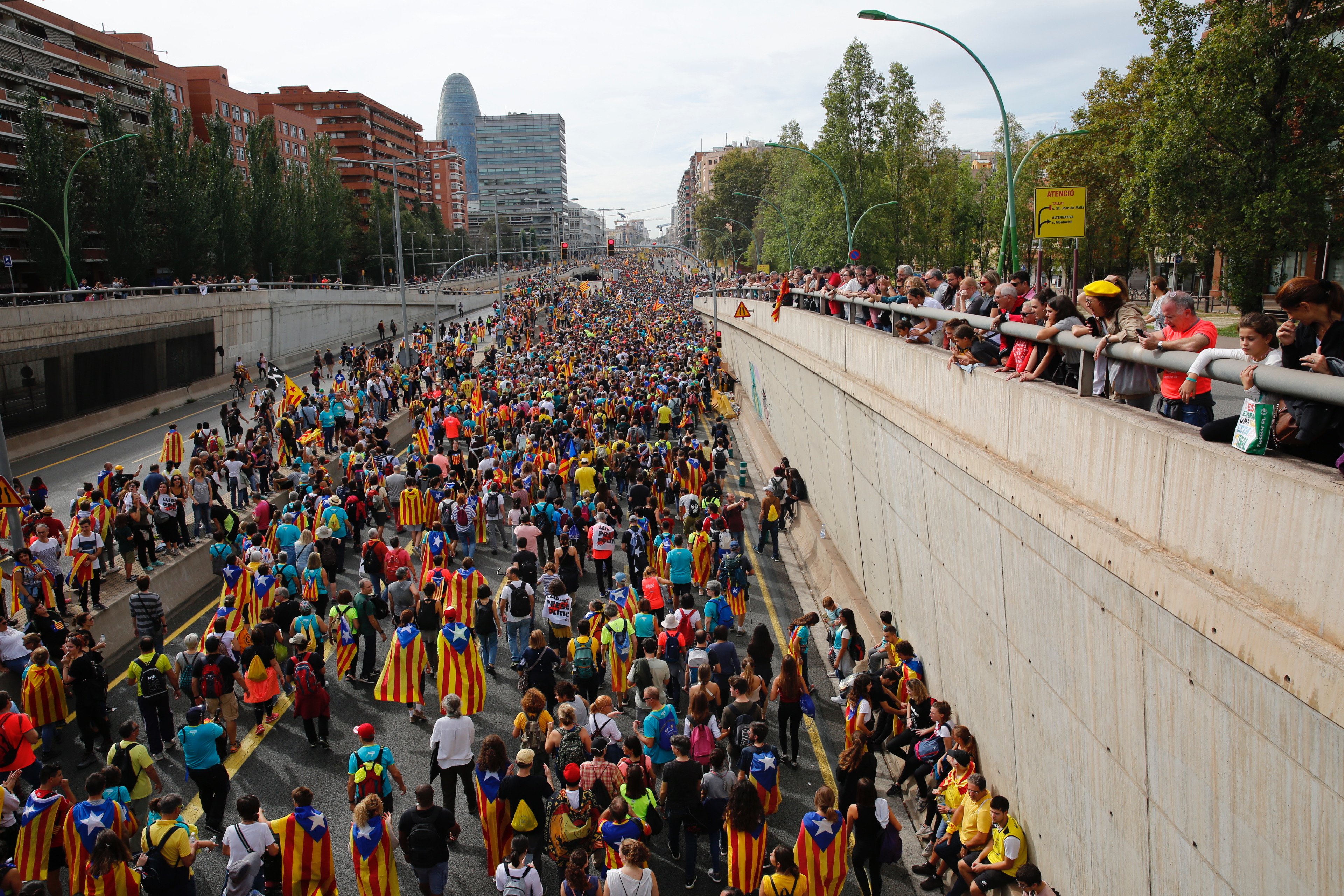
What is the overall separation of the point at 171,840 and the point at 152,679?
3173 millimetres

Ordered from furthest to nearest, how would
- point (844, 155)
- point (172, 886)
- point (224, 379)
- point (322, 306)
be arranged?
point (322, 306)
point (844, 155)
point (224, 379)
point (172, 886)

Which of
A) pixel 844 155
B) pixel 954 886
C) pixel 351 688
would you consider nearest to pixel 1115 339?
pixel 954 886

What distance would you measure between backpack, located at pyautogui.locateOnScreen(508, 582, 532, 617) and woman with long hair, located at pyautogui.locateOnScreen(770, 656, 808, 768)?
3.41 metres

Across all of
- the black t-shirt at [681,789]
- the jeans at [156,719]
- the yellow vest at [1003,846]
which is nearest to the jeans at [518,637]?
the jeans at [156,719]

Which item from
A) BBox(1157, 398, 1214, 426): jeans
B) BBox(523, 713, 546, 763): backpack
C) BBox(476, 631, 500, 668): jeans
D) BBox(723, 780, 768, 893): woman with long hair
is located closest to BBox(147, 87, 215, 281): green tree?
BBox(476, 631, 500, 668): jeans

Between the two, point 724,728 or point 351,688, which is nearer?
point 724,728

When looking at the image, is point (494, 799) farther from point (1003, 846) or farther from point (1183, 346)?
point (1183, 346)

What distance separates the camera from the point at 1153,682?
480 cm

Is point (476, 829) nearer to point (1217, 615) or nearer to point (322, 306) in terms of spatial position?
point (1217, 615)

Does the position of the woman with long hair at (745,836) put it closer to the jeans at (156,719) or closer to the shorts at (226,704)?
the shorts at (226,704)

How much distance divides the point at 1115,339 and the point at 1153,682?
7.20ft

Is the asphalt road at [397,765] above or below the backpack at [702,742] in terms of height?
below

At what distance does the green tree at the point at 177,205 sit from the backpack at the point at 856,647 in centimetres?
4897

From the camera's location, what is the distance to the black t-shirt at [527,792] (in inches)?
273
